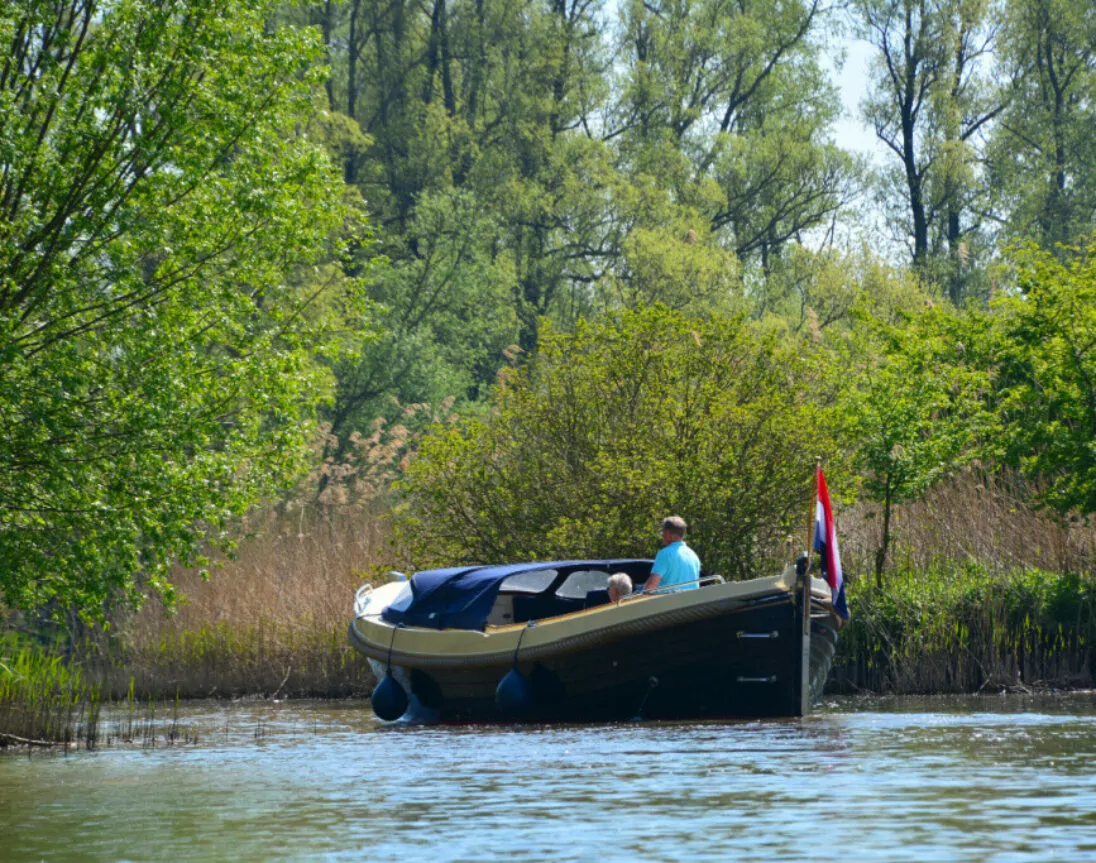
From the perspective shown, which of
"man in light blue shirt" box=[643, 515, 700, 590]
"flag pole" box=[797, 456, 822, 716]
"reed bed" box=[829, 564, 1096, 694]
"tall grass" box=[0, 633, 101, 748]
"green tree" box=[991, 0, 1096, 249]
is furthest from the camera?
"green tree" box=[991, 0, 1096, 249]

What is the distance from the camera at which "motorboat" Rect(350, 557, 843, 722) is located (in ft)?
53.0

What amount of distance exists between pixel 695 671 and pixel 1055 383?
24.2 ft

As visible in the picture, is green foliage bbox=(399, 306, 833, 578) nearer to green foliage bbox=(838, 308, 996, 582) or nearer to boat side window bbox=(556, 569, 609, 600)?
green foliage bbox=(838, 308, 996, 582)

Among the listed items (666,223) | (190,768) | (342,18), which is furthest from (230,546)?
(342,18)

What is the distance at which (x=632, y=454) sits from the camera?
2134 centimetres

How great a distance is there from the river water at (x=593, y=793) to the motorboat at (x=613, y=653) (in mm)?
378

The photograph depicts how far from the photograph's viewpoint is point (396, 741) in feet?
51.9

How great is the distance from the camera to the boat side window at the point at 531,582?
2008 centimetres

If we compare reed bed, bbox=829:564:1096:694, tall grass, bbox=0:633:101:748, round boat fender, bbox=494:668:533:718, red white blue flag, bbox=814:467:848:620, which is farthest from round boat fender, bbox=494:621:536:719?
reed bed, bbox=829:564:1096:694

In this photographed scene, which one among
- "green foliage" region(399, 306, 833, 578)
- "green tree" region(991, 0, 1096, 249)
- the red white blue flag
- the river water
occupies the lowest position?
the river water

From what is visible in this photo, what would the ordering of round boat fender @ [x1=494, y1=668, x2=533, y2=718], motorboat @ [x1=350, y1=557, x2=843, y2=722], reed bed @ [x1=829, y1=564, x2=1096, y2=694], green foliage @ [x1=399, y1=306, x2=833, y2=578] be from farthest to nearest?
green foliage @ [x1=399, y1=306, x2=833, y2=578], reed bed @ [x1=829, y1=564, x2=1096, y2=694], round boat fender @ [x1=494, y1=668, x2=533, y2=718], motorboat @ [x1=350, y1=557, x2=843, y2=722]

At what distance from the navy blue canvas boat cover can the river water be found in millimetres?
1391

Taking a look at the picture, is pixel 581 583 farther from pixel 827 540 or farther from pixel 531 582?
pixel 827 540

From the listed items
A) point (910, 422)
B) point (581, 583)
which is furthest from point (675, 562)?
point (910, 422)
